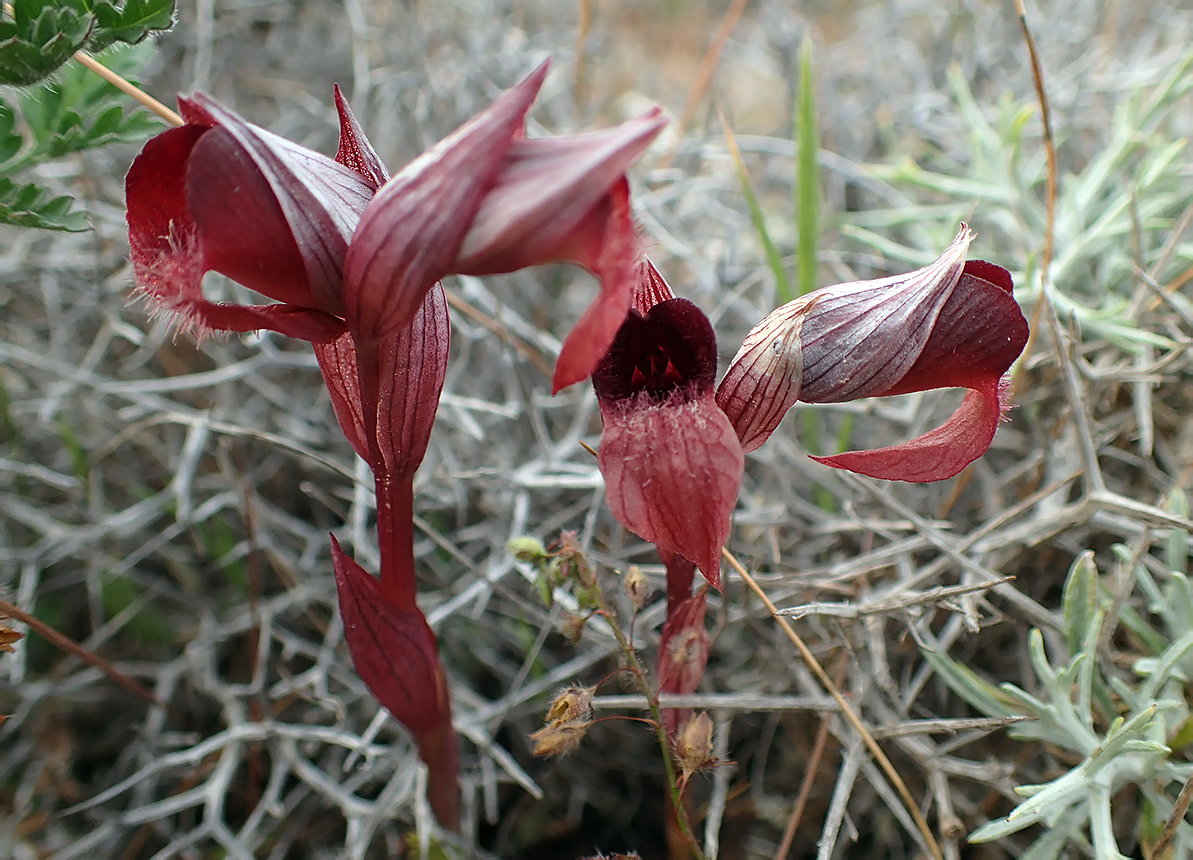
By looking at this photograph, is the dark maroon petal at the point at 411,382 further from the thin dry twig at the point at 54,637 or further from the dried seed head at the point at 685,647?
the thin dry twig at the point at 54,637

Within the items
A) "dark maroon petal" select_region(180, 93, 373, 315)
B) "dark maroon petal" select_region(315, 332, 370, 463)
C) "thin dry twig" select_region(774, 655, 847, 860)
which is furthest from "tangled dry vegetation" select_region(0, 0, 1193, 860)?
"dark maroon petal" select_region(180, 93, 373, 315)

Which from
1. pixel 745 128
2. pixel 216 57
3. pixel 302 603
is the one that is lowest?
pixel 302 603

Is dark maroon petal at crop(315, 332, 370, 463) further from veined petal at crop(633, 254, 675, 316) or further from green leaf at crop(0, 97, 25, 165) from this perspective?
green leaf at crop(0, 97, 25, 165)

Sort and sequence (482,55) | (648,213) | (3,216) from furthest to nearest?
(482,55) < (648,213) < (3,216)

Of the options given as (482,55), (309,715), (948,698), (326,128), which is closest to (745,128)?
(482,55)

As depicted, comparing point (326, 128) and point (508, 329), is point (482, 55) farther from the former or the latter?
point (508, 329)

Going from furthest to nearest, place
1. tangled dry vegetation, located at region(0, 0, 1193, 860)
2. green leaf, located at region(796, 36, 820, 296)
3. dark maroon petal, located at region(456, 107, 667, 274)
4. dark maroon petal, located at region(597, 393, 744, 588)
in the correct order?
green leaf, located at region(796, 36, 820, 296), tangled dry vegetation, located at region(0, 0, 1193, 860), dark maroon petal, located at region(597, 393, 744, 588), dark maroon petal, located at region(456, 107, 667, 274)

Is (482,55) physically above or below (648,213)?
above
